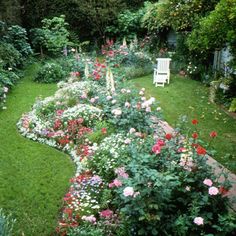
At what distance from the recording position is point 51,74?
11805 mm

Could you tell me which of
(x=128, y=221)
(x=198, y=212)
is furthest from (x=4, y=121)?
(x=198, y=212)

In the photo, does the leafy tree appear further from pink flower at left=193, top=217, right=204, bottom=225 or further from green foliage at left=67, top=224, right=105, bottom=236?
pink flower at left=193, top=217, right=204, bottom=225

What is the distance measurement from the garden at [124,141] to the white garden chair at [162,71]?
350 millimetres

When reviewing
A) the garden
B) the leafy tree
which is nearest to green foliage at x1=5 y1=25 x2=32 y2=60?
the garden

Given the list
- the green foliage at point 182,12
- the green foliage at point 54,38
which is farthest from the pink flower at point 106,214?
the green foliage at point 54,38

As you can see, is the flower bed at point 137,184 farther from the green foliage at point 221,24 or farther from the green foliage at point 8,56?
the green foliage at point 8,56

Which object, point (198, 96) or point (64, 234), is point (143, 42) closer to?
point (198, 96)

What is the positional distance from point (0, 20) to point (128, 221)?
12138 millimetres

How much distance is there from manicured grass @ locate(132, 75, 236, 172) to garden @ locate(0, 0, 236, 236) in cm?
3

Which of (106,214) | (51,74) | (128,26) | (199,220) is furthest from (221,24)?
(128,26)

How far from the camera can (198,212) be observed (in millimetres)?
3906

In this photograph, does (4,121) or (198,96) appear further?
(198,96)

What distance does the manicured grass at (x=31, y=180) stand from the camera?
4.65 meters

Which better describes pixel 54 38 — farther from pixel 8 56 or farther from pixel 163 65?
pixel 163 65
